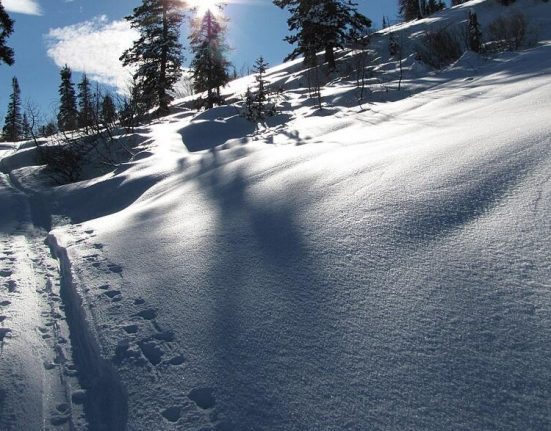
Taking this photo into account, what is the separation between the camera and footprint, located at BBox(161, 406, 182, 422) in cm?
143

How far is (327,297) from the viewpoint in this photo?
175cm

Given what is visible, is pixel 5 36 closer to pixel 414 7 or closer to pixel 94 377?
pixel 94 377

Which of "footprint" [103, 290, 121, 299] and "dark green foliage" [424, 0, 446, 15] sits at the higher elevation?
"dark green foliage" [424, 0, 446, 15]

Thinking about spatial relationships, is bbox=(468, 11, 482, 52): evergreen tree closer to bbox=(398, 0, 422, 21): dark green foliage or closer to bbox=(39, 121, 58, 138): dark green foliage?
bbox=(39, 121, 58, 138): dark green foliage

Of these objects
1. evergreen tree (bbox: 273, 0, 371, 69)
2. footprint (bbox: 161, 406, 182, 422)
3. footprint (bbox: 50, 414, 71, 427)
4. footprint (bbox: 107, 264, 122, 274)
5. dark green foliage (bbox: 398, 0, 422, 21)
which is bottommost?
footprint (bbox: 50, 414, 71, 427)

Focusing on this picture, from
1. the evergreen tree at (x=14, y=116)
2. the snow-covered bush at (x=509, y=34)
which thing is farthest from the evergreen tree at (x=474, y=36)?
the evergreen tree at (x=14, y=116)

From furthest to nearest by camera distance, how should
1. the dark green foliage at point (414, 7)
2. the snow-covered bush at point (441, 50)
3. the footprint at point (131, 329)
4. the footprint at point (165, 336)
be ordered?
the dark green foliage at point (414, 7), the snow-covered bush at point (441, 50), the footprint at point (131, 329), the footprint at point (165, 336)

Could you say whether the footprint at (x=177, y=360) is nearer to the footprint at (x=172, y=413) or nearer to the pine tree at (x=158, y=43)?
the footprint at (x=172, y=413)

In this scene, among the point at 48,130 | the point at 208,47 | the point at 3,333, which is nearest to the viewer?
the point at 3,333

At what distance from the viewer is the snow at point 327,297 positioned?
1265mm

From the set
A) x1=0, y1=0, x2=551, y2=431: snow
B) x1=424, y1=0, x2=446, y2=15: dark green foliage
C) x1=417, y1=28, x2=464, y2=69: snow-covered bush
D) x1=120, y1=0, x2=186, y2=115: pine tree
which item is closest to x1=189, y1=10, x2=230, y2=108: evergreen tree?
x1=120, y1=0, x2=186, y2=115: pine tree

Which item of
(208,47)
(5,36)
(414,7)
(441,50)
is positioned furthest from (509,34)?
(414,7)

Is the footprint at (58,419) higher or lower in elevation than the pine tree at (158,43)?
lower

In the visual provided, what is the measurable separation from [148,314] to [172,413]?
703 mm
